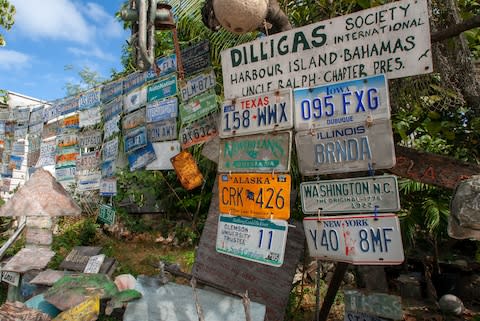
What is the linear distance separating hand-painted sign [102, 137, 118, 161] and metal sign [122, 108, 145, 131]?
33 centimetres

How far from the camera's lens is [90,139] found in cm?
632

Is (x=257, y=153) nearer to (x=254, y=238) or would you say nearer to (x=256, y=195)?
(x=256, y=195)

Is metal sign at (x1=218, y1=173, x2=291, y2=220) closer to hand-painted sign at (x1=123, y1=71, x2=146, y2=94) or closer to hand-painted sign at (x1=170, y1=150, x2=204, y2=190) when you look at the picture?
hand-painted sign at (x1=170, y1=150, x2=204, y2=190)

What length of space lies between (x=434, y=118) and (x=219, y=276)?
256 centimetres

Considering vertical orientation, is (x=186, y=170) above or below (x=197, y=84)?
below

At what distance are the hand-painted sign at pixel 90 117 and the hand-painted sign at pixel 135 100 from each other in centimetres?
88

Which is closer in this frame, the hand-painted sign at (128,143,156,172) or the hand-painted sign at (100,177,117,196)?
the hand-painted sign at (128,143,156,172)

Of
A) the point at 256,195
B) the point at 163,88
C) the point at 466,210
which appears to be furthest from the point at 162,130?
the point at 466,210

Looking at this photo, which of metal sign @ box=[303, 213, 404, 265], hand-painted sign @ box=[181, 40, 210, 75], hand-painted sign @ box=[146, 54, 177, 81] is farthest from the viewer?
hand-painted sign @ box=[146, 54, 177, 81]

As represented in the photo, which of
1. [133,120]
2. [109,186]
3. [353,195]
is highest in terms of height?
[133,120]

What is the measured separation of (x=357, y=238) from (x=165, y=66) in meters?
3.42

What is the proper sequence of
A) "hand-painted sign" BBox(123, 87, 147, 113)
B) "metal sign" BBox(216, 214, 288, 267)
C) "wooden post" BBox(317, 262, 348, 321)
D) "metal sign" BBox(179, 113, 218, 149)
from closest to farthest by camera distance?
"metal sign" BBox(216, 214, 288, 267), "wooden post" BBox(317, 262, 348, 321), "metal sign" BBox(179, 113, 218, 149), "hand-painted sign" BBox(123, 87, 147, 113)

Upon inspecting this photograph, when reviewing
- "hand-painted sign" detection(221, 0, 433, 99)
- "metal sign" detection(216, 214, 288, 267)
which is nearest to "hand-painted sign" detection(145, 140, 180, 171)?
"hand-painted sign" detection(221, 0, 433, 99)

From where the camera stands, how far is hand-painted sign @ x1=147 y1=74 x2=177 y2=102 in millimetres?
4741
